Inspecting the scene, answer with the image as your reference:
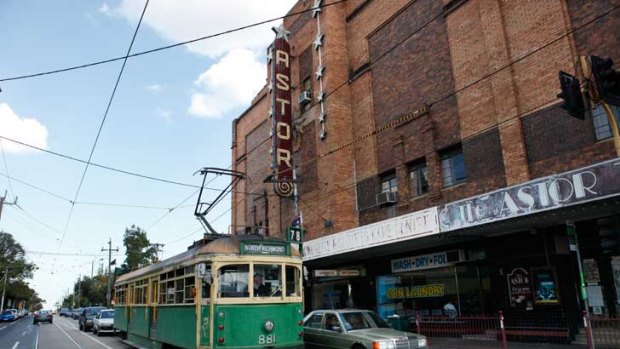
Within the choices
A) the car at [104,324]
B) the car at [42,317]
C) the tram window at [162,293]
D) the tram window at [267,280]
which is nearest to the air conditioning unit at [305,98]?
the tram window at [162,293]

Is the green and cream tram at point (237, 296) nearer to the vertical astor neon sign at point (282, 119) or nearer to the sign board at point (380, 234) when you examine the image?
the sign board at point (380, 234)

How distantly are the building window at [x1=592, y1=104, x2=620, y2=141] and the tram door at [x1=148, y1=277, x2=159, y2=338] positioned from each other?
41.2ft

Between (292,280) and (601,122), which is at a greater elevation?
(601,122)

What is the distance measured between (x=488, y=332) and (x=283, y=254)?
22.6 feet

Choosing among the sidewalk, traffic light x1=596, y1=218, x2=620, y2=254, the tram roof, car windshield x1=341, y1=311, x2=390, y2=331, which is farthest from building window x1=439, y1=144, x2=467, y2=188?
traffic light x1=596, y1=218, x2=620, y2=254

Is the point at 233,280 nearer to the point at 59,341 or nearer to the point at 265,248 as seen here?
the point at 265,248

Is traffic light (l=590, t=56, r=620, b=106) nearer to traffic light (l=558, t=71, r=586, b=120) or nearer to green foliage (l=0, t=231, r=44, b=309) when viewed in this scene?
traffic light (l=558, t=71, r=586, b=120)

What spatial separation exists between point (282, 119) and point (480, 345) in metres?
14.5

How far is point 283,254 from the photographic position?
35.8 feet

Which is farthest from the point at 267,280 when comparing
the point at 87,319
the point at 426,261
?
the point at 87,319

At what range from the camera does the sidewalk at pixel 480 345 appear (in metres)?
11.8

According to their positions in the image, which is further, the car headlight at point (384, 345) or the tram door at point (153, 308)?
the tram door at point (153, 308)

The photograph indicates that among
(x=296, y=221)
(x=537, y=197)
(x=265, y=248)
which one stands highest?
(x=296, y=221)

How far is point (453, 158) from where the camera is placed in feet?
53.9
